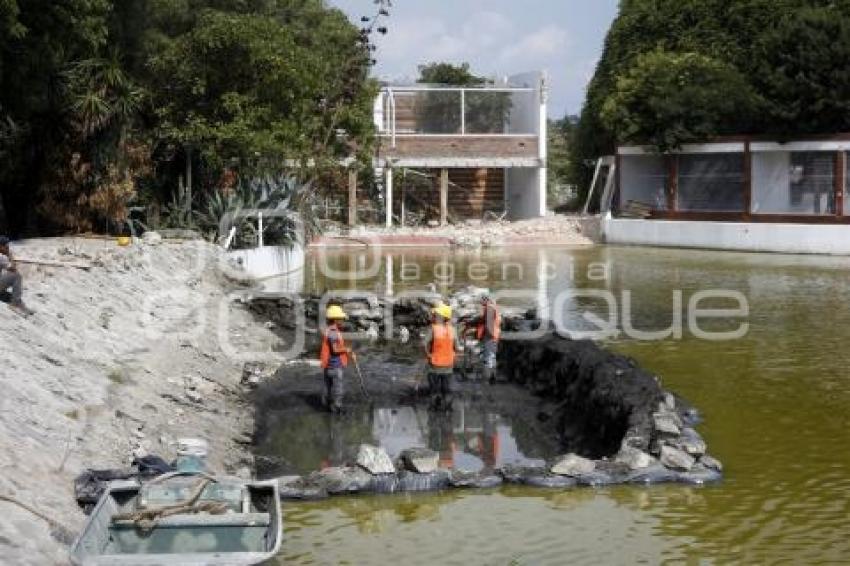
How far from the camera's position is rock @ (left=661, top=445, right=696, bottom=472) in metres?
12.5

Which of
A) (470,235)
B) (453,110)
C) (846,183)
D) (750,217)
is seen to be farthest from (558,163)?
(846,183)

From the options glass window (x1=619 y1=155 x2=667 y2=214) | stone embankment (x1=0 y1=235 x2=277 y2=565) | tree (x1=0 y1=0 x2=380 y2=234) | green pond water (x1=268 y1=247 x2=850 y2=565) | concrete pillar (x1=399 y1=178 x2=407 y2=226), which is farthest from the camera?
concrete pillar (x1=399 y1=178 x2=407 y2=226)

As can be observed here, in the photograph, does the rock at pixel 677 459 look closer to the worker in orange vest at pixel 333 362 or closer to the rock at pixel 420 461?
the rock at pixel 420 461

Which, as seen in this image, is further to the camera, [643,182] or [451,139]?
[451,139]

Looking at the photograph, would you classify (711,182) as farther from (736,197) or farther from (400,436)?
(400,436)

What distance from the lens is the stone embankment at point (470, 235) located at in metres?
46.4

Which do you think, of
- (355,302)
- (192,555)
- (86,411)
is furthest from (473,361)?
(192,555)

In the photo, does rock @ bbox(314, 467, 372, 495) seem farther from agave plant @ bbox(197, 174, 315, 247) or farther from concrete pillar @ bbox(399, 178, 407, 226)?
concrete pillar @ bbox(399, 178, 407, 226)

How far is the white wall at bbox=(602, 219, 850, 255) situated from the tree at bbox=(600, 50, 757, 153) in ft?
11.1

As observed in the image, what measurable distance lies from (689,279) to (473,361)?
44.7 ft

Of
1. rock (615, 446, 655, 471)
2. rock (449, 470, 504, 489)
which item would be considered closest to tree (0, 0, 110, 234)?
rock (449, 470, 504, 489)

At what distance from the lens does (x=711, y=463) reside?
12625 millimetres

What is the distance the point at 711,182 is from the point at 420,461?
34.0 metres

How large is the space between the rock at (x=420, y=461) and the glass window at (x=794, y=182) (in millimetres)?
30983
